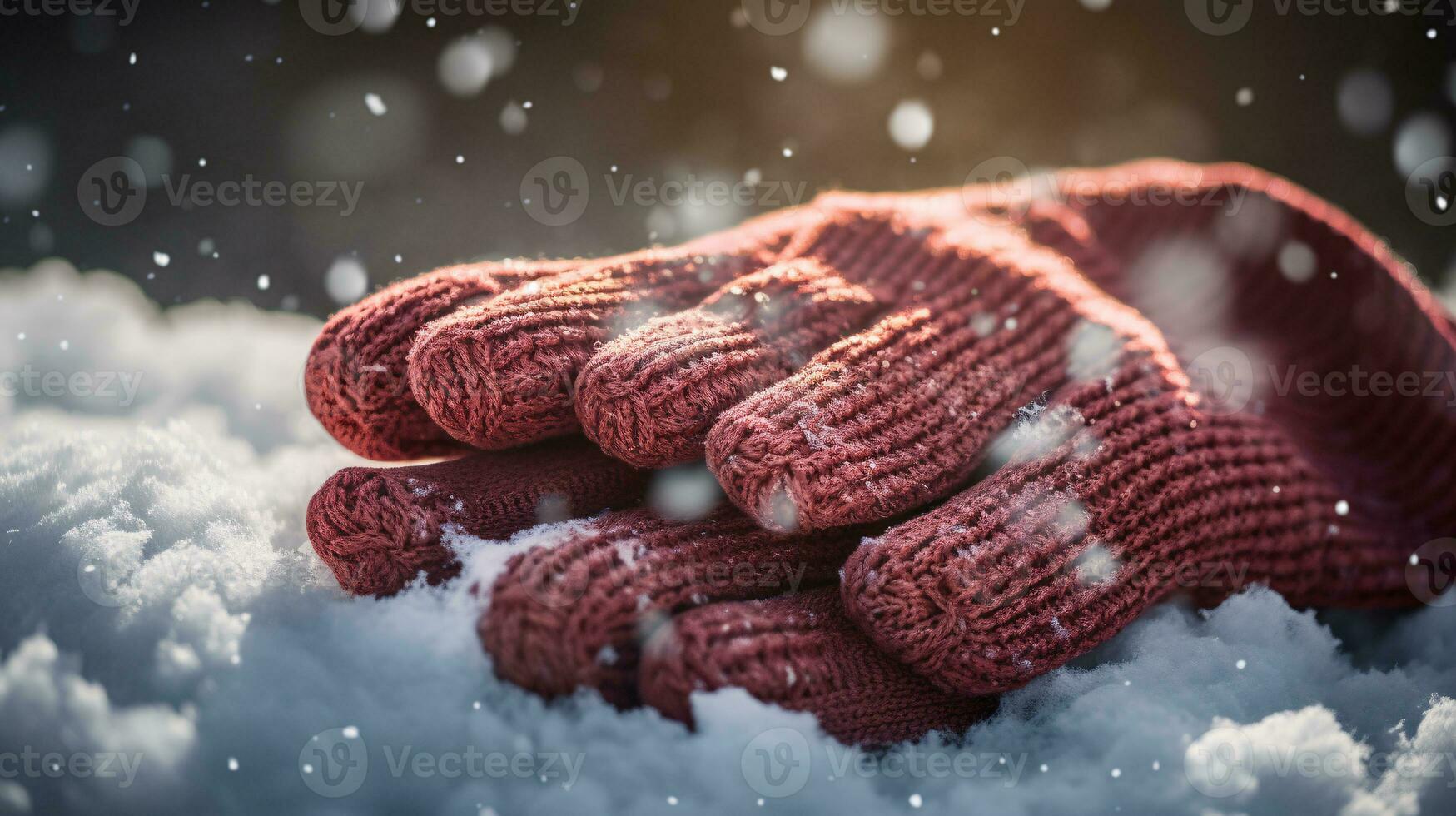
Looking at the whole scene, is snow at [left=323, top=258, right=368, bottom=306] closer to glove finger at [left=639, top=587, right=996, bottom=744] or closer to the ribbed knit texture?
the ribbed knit texture

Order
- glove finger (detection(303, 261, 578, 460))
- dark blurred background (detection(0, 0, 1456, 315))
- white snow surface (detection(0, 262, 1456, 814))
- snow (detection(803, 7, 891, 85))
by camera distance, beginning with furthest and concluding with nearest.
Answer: snow (detection(803, 7, 891, 85)) < dark blurred background (detection(0, 0, 1456, 315)) < glove finger (detection(303, 261, 578, 460)) < white snow surface (detection(0, 262, 1456, 814))

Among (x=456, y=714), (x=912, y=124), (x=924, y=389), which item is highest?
(x=912, y=124)

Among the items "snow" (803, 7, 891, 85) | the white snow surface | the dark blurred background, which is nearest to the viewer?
the white snow surface

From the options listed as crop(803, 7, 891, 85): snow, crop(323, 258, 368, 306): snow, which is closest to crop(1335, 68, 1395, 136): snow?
crop(803, 7, 891, 85): snow

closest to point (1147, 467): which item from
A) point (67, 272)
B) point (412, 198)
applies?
point (412, 198)

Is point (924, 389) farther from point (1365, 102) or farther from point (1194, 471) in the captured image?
point (1365, 102)

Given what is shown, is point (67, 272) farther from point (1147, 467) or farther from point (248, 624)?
point (1147, 467)

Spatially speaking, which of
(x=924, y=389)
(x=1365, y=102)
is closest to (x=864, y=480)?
(x=924, y=389)
